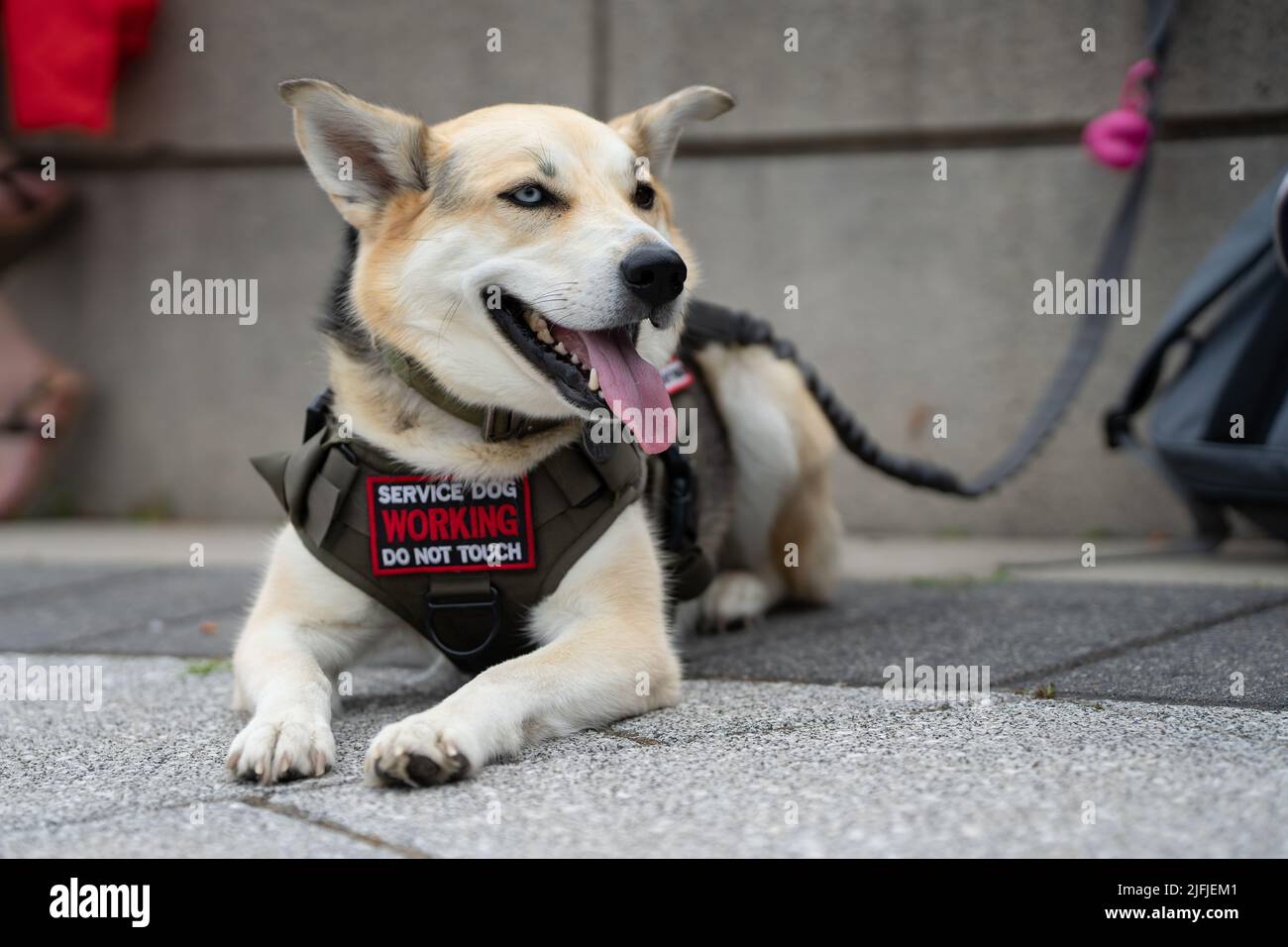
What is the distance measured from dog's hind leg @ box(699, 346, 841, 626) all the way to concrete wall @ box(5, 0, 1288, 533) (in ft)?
5.96

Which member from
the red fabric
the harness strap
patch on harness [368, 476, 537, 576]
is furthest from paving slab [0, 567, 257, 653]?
the red fabric

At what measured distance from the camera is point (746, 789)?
2.03m

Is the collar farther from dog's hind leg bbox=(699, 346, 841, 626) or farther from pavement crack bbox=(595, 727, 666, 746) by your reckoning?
dog's hind leg bbox=(699, 346, 841, 626)

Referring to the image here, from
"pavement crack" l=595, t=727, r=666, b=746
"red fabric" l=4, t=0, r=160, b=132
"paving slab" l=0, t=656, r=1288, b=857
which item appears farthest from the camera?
"red fabric" l=4, t=0, r=160, b=132

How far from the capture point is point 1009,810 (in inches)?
73.3

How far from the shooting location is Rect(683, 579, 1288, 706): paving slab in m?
3.12

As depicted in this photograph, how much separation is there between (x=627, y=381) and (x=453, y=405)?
38 cm

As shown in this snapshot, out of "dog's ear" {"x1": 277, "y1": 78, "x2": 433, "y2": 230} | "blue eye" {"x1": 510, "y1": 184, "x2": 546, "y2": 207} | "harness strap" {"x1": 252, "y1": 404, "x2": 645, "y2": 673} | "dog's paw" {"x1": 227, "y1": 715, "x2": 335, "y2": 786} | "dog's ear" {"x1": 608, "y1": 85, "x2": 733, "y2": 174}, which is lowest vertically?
"dog's paw" {"x1": 227, "y1": 715, "x2": 335, "y2": 786}

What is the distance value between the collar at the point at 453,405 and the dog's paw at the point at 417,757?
781mm

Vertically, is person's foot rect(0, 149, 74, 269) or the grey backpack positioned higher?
person's foot rect(0, 149, 74, 269)

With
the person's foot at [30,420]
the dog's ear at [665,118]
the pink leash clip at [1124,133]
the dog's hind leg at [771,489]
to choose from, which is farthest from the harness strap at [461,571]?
the person's foot at [30,420]
